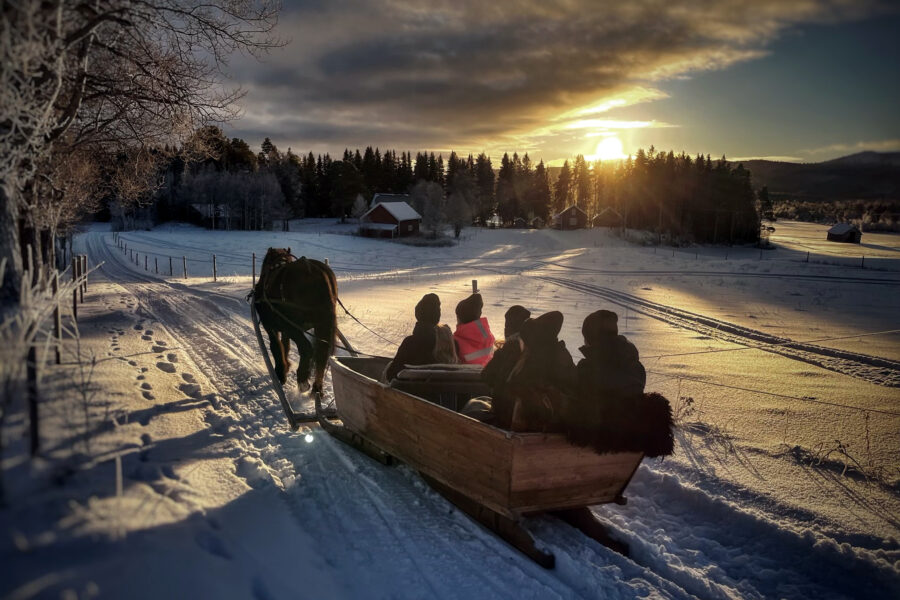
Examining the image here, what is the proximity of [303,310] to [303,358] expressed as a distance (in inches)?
29.3

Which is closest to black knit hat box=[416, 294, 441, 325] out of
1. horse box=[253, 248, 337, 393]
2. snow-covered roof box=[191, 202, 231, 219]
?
horse box=[253, 248, 337, 393]

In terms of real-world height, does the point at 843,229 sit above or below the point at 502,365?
above

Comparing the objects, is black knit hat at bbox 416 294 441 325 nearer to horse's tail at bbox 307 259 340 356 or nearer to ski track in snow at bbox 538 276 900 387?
horse's tail at bbox 307 259 340 356

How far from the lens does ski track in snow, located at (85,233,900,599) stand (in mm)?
3656

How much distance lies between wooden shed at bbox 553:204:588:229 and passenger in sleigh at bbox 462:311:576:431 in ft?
237

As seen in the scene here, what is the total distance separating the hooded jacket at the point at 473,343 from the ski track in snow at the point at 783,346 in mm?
8088

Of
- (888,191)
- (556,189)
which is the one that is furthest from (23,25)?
(888,191)

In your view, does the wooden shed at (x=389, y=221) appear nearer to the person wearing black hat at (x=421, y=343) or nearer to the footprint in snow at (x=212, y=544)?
the person wearing black hat at (x=421, y=343)

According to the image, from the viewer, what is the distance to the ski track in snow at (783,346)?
33.1ft

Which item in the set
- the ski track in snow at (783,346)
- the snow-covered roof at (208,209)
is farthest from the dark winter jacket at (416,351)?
the snow-covered roof at (208,209)

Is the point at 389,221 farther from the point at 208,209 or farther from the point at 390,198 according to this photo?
the point at 208,209

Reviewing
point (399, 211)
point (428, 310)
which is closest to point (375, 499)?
point (428, 310)

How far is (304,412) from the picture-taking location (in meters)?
6.76

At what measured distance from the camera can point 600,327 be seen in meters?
4.34
